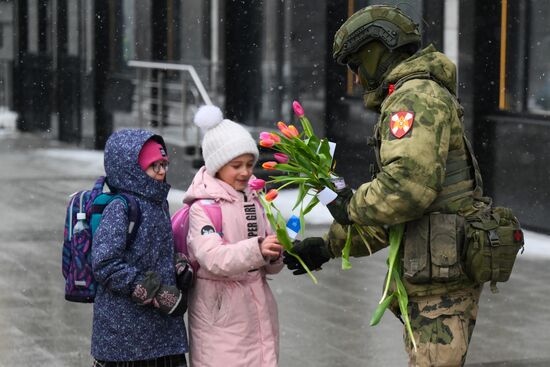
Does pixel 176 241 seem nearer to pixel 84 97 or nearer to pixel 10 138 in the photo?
pixel 84 97

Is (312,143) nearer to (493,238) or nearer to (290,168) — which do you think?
(290,168)

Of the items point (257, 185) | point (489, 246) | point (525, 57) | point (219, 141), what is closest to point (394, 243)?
point (489, 246)

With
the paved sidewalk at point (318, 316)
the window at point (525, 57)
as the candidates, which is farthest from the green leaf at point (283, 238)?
the window at point (525, 57)

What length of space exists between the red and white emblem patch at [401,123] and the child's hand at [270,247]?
28.2 inches

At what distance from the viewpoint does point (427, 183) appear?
427 cm

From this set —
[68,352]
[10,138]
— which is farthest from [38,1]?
[68,352]

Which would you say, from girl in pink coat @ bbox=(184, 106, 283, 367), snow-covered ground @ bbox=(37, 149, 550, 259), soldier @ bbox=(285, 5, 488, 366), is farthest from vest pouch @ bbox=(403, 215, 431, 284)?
snow-covered ground @ bbox=(37, 149, 550, 259)

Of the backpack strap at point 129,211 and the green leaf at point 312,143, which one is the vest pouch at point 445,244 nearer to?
the green leaf at point 312,143

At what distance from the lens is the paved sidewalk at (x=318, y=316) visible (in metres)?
7.07

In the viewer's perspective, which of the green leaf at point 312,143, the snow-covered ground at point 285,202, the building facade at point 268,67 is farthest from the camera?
the building facade at point 268,67

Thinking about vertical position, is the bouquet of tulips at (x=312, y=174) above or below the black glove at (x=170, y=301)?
above

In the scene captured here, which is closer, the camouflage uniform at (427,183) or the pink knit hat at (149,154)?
the camouflage uniform at (427,183)

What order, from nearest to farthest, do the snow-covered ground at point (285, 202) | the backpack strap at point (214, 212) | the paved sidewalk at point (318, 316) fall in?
the backpack strap at point (214, 212)
the paved sidewalk at point (318, 316)
the snow-covered ground at point (285, 202)

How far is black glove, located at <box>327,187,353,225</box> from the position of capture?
4.52 meters
